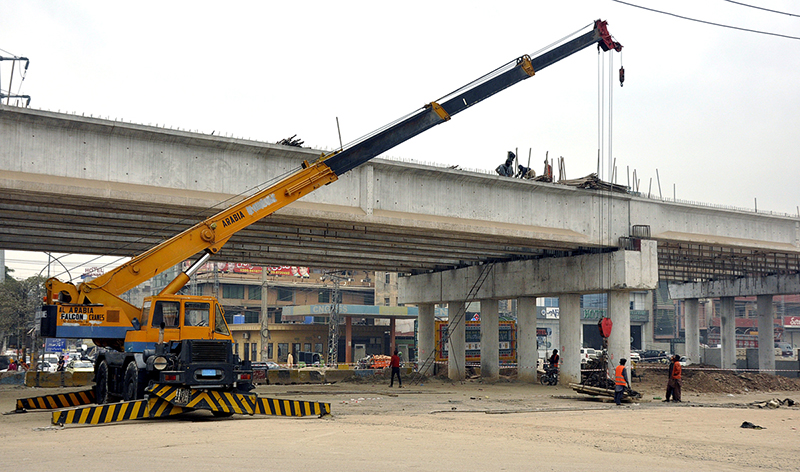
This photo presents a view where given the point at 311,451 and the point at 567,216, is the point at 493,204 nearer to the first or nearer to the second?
the point at 567,216

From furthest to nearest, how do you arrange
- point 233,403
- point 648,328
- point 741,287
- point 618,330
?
point 648,328 → point 741,287 → point 618,330 → point 233,403

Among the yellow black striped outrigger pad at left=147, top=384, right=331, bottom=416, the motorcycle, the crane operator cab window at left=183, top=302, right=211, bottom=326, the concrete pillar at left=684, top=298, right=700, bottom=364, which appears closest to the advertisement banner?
the concrete pillar at left=684, top=298, right=700, bottom=364

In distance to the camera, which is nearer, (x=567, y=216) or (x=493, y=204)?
(x=493, y=204)

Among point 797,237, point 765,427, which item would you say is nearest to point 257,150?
point 765,427

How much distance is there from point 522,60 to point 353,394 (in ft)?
43.2

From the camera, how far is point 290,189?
2000 cm

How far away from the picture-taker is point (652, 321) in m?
95.3

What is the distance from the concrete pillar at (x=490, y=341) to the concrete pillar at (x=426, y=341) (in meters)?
3.91

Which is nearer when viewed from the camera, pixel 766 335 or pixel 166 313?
pixel 166 313

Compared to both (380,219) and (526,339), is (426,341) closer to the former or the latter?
(526,339)

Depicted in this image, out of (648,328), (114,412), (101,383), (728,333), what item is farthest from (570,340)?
(648,328)

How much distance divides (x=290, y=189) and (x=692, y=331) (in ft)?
148

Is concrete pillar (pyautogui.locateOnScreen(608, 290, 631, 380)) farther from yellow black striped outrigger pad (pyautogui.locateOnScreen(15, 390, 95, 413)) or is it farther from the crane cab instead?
yellow black striped outrigger pad (pyautogui.locateOnScreen(15, 390, 95, 413))

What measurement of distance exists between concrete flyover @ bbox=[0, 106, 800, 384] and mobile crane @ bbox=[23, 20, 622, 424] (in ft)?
6.66
